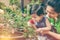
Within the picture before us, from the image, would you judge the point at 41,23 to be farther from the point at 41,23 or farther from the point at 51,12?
the point at 51,12

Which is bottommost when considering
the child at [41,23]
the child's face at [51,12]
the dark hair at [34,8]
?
the child at [41,23]

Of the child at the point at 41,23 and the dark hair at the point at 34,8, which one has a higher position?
the dark hair at the point at 34,8

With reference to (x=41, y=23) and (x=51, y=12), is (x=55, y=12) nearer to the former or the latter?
(x=51, y=12)

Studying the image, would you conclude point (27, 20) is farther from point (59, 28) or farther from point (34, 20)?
point (59, 28)

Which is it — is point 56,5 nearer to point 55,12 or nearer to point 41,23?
point 55,12

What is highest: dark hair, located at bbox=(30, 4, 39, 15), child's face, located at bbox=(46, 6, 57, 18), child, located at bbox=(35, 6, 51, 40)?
dark hair, located at bbox=(30, 4, 39, 15)

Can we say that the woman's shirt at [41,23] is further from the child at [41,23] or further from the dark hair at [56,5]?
the dark hair at [56,5]

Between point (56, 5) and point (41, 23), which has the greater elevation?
point (56, 5)

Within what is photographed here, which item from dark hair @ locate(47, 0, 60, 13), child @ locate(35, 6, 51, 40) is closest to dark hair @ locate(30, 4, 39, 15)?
child @ locate(35, 6, 51, 40)

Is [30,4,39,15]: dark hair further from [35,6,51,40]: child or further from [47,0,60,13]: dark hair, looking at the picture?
[47,0,60,13]: dark hair

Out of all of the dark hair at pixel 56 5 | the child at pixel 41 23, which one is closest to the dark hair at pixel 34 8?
the child at pixel 41 23

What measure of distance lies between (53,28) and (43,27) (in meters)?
0.08

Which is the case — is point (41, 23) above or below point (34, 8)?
below

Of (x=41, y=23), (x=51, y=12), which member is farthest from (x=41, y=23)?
(x=51, y=12)
